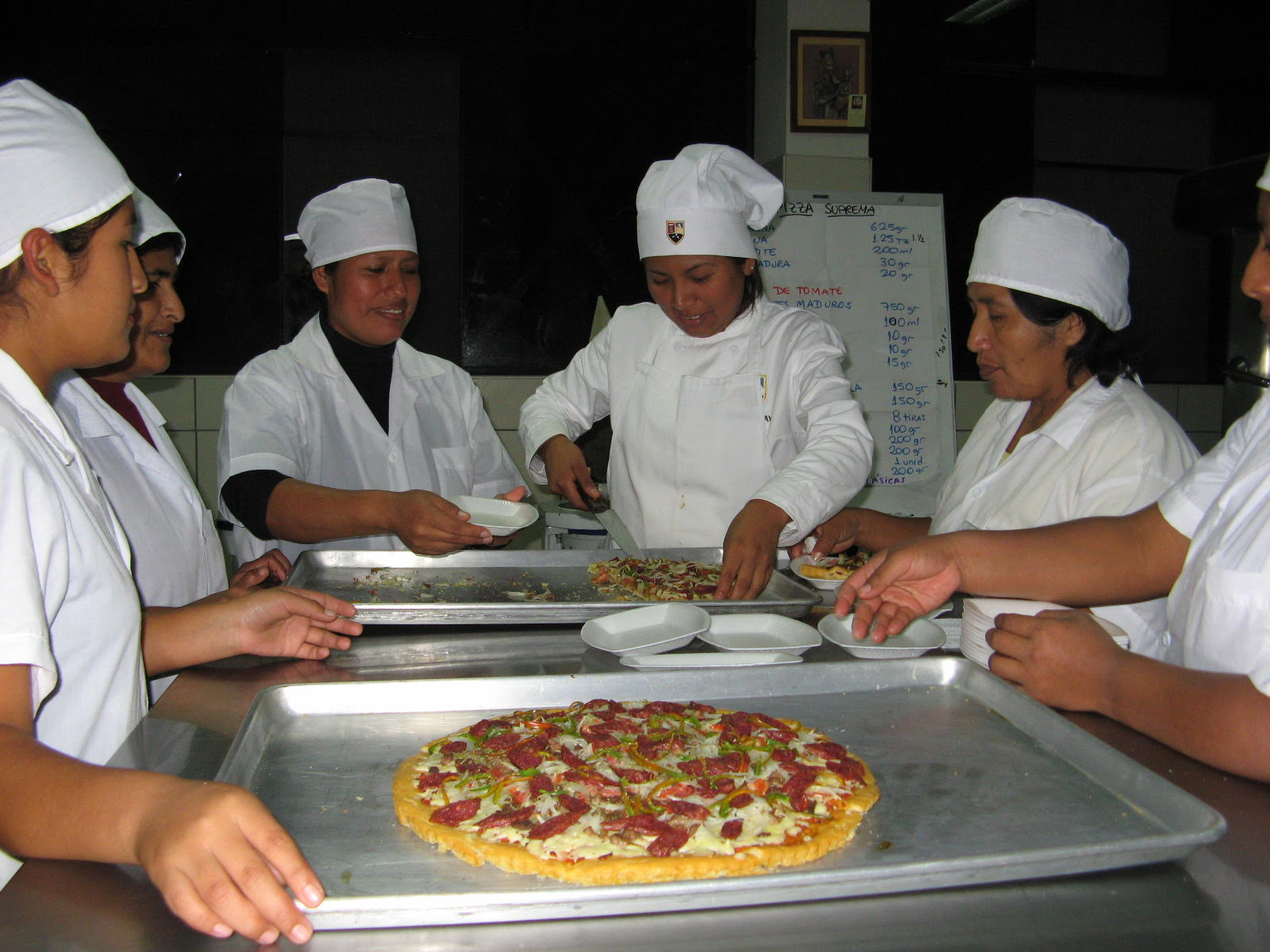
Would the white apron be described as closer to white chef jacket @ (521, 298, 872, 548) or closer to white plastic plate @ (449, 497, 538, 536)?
white chef jacket @ (521, 298, 872, 548)

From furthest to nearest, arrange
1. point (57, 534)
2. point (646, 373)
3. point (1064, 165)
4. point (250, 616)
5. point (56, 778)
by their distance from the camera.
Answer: point (1064, 165) < point (646, 373) < point (250, 616) < point (57, 534) < point (56, 778)

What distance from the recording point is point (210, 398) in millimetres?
4172

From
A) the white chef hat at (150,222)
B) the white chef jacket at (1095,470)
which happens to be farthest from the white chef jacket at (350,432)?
the white chef jacket at (1095,470)

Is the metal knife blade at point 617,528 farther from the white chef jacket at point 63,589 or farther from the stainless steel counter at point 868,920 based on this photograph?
the stainless steel counter at point 868,920

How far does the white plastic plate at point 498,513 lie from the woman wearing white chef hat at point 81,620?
682 millimetres

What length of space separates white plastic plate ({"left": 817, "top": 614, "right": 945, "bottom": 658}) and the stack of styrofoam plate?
50 mm

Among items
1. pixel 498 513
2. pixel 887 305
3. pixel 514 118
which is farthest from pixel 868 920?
pixel 514 118

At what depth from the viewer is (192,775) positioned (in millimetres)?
1142

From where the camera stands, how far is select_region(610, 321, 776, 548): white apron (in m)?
2.69

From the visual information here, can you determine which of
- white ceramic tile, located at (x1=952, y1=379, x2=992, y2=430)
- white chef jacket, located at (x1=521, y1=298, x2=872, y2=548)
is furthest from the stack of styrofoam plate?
white ceramic tile, located at (x1=952, y1=379, x2=992, y2=430)

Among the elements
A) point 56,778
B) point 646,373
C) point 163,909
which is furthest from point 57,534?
point 646,373

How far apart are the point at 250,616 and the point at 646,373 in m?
1.50

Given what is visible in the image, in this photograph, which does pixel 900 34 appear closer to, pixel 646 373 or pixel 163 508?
pixel 646 373

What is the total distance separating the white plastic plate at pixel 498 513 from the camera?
2.21 meters
